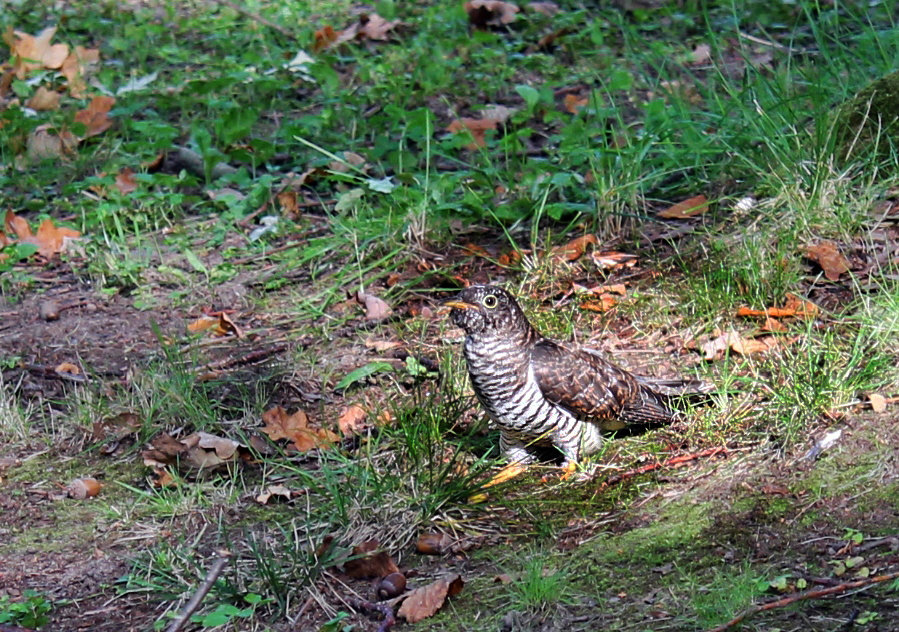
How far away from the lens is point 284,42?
916cm

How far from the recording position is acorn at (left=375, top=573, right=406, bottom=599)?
3779mm

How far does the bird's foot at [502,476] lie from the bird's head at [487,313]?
0.52 meters

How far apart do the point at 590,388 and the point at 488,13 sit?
537 cm

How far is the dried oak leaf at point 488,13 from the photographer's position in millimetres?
9234

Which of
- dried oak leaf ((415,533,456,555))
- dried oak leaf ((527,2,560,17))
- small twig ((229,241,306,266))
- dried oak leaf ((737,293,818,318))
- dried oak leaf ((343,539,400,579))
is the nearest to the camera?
dried oak leaf ((343,539,400,579))

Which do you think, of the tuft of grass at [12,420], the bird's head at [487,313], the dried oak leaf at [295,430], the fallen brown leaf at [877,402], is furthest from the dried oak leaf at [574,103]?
the tuft of grass at [12,420]

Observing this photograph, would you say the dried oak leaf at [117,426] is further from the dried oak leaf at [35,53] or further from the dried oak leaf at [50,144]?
the dried oak leaf at [35,53]

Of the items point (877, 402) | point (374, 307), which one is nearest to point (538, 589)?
point (877, 402)

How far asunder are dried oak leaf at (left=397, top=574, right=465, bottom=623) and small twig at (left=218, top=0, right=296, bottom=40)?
6.42 m

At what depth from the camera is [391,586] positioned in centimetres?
378

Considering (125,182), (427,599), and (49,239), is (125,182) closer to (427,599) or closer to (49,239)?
(49,239)

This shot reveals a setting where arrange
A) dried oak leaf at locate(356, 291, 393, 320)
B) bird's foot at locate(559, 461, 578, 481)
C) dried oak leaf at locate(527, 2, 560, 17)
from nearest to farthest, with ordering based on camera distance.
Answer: bird's foot at locate(559, 461, 578, 481) → dried oak leaf at locate(356, 291, 393, 320) → dried oak leaf at locate(527, 2, 560, 17)

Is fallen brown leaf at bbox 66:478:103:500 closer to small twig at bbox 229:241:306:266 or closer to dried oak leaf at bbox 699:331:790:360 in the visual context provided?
small twig at bbox 229:241:306:266

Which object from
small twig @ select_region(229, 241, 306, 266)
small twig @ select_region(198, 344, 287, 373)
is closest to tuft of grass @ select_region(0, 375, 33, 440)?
small twig @ select_region(198, 344, 287, 373)
